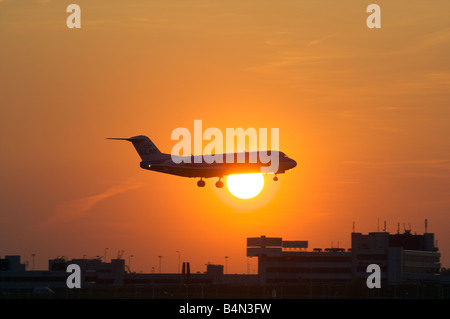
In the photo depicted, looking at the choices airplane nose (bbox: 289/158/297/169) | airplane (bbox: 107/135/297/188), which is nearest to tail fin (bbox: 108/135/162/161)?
airplane (bbox: 107/135/297/188)

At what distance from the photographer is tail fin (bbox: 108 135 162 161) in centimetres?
14825

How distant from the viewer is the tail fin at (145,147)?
486 feet

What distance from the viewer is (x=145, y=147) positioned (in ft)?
493

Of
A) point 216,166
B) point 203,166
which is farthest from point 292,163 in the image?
point 203,166

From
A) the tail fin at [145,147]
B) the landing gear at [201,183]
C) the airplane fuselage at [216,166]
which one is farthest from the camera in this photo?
the tail fin at [145,147]

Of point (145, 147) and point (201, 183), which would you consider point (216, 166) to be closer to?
point (201, 183)

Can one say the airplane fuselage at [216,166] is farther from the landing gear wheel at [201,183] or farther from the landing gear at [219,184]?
the landing gear at [219,184]

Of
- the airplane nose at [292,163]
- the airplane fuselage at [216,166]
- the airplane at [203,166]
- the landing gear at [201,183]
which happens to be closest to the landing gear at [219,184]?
the airplane at [203,166]

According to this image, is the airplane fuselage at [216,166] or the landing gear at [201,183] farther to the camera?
the landing gear at [201,183]

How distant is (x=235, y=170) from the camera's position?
13350 centimetres

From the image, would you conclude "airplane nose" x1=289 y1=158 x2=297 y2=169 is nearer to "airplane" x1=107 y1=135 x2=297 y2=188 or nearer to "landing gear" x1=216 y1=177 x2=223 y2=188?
"airplane" x1=107 y1=135 x2=297 y2=188

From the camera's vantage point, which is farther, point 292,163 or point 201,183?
point 201,183
